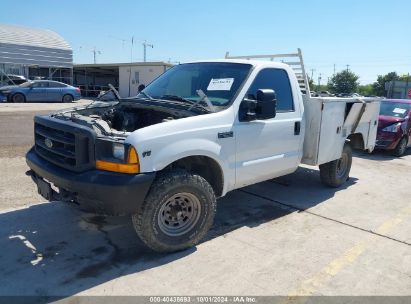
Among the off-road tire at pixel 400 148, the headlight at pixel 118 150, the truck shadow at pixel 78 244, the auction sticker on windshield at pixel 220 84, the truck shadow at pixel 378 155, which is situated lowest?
the truck shadow at pixel 378 155

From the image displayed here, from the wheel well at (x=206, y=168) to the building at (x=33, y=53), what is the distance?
3198 centimetres

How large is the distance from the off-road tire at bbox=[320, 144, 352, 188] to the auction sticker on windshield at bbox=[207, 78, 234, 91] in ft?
8.99

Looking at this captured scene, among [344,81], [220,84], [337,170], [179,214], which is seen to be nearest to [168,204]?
[179,214]

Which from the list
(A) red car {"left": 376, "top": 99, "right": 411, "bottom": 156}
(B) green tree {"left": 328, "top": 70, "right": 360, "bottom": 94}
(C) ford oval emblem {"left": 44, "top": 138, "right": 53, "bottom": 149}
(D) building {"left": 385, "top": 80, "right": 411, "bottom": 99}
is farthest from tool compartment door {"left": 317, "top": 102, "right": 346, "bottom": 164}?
(B) green tree {"left": 328, "top": 70, "right": 360, "bottom": 94}

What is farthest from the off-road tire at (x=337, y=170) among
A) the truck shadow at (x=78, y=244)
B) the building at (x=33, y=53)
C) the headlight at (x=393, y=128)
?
the building at (x=33, y=53)

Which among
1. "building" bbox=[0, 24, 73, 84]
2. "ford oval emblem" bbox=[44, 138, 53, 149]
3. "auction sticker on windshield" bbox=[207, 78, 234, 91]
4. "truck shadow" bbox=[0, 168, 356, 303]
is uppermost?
"building" bbox=[0, 24, 73, 84]

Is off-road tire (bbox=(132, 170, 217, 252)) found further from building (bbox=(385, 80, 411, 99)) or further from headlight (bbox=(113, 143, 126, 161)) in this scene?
building (bbox=(385, 80, 411, 99))

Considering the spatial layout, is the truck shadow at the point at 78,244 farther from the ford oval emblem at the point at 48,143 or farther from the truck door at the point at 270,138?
the ford oval emblem at the point at 48,143

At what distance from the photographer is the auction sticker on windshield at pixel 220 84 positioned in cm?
468

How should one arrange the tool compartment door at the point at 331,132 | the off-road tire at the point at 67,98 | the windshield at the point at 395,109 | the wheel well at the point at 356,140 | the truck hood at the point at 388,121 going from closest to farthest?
the tool compartment door at the point at 331,132 → the wheel well at the point at 356,140 → the truck hood at the point at 388,121 → the windshield at the point at 395,109 → the off-road tire at the point at 67,98

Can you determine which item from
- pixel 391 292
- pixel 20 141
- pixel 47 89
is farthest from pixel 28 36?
pixel 391 292

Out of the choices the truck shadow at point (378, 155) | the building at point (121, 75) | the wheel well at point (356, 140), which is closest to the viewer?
the wheel well at point (356, 140)

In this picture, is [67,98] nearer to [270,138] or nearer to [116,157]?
[270,138]

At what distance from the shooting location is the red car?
34.3 ft
